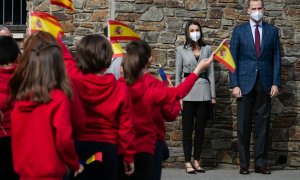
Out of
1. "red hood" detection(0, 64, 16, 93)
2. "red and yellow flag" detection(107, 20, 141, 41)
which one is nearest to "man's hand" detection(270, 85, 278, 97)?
"red and yellow flag" detection(107, 20, 141, 41)

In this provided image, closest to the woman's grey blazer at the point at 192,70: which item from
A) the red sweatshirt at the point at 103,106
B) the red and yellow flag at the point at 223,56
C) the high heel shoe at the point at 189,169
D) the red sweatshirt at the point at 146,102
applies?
the high heel shoe at the point at 189,169

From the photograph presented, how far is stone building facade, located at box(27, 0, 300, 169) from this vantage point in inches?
388

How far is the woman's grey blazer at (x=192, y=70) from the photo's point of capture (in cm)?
937

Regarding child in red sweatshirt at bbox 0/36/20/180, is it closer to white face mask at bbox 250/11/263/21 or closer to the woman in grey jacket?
the woman in grey jacket

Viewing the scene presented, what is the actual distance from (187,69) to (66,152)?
506cm

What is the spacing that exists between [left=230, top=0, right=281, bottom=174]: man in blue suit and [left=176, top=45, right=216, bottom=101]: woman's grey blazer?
294 millimetres

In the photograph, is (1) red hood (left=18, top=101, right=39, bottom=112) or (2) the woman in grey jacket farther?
(2) the woman in grey jacket

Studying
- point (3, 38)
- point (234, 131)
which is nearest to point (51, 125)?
point (3, 38)

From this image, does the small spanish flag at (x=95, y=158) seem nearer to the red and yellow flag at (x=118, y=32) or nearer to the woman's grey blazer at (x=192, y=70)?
the red and yellow flag at (x=118, y=32)

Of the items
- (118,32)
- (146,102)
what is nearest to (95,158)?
(146,102)

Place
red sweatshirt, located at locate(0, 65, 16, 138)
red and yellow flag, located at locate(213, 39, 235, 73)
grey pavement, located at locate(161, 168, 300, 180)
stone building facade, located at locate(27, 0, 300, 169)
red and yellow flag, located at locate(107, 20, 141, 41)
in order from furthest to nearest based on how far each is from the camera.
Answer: stone building facade, located at locate(27, 0, 300, 169), grey pavement, located at locate(161, 168, 300, 180), red and yellow flag, located at locate(107, 20, 141, 41), red and yellow flag, located at locate(213, 39, 235, 73), red sweatshirt, located at locate(0, 65, 16, 138)

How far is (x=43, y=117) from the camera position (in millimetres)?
4531

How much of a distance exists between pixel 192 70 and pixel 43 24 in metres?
3.73

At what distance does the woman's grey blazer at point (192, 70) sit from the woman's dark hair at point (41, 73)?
4865 mm
